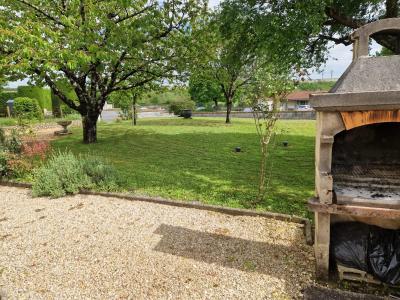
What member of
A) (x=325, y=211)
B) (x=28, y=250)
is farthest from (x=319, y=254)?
(x=28, y=250)

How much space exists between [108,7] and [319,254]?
42.1 feet

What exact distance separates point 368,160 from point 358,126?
1350 mm

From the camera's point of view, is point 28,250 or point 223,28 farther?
point 223,28

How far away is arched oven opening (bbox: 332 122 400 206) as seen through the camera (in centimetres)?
352

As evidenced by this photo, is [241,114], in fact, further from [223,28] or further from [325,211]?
[325,211]

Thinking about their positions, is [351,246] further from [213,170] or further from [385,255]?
[213,170]

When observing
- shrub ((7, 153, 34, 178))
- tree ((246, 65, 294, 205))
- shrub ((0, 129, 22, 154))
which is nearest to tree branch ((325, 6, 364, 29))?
tree ((246, 65, 294, 205))

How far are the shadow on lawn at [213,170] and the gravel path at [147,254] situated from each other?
96 cm

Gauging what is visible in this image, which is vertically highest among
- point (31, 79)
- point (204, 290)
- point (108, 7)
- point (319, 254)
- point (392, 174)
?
point (108, 7)

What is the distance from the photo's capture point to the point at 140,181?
7.40m

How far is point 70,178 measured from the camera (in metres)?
6.57

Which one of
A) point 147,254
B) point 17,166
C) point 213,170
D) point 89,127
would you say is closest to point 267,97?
point 213,170

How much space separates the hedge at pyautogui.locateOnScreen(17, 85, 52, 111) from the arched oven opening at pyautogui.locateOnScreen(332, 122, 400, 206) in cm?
3197

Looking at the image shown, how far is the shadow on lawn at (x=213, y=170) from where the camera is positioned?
6211 millimetres
